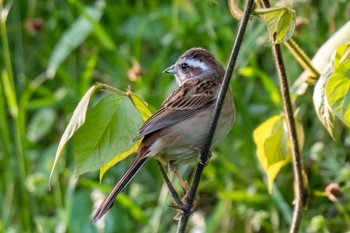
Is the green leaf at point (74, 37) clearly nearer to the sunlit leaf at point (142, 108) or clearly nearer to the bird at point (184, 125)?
the bird at point (184, 125)

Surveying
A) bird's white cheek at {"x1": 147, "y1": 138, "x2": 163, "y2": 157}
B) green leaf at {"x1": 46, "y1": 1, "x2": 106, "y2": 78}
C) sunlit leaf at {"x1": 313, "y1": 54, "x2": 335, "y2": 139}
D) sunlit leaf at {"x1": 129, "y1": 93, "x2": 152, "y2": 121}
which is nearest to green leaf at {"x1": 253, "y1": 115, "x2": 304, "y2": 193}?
bird's white cheek at {"x1": 147, "y1": 138, "x2": 163, "y2": 157}

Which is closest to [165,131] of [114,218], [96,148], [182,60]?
[182,60]

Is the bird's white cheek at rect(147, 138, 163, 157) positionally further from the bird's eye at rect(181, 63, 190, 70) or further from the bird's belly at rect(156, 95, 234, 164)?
the bird's eye at rect(181, 63, 190, 70)

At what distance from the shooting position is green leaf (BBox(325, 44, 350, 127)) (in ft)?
6.00

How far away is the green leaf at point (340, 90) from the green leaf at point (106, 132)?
429 millimetres

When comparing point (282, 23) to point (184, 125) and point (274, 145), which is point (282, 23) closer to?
point (274, 145)

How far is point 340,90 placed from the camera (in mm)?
1851

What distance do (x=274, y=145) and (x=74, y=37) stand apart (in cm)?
251

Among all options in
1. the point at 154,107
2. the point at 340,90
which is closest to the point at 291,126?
the point at 340,90

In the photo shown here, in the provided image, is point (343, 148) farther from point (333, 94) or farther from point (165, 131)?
point (333, 94)

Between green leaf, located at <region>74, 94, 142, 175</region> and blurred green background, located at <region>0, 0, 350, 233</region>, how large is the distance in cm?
158

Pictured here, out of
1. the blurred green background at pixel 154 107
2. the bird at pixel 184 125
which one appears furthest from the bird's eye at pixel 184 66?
the blurred green background at pixel 154 107

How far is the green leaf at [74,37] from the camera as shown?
15.3 ft

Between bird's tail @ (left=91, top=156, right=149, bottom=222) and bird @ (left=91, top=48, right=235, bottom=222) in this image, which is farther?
bird @ (left=91, top=48, right=235, bottom=222)
